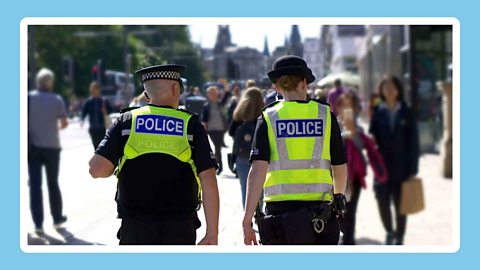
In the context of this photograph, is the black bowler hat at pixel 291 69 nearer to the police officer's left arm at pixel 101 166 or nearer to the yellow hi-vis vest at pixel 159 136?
the yellow hi-vis vest at pixel 159 136

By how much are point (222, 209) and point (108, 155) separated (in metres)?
1.31

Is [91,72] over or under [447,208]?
over

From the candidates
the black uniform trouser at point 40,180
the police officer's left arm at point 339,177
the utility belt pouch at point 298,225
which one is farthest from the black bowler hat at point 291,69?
the black uniform trouser at point 40,180

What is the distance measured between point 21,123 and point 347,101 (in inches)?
85.9

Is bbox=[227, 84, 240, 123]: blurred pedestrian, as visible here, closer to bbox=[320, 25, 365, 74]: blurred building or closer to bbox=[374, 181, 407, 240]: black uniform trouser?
bbox=[320, 25, 365, 74]: blurred building

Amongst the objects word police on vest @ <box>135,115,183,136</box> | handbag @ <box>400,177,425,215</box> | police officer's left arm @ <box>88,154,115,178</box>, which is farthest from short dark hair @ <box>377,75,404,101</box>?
police officer's left arm @ <box>88,154,115,178</box>

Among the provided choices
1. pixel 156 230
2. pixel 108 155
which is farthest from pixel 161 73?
pixel 156 230

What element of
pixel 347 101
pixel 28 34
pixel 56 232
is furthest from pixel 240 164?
pixel 28 34

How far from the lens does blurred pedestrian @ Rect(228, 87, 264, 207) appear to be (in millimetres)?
5570

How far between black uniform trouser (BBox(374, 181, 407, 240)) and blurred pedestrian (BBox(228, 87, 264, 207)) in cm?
93

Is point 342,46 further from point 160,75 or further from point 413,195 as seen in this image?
point 160,75

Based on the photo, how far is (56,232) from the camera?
5.45 meters

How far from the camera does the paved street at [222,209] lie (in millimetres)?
5238

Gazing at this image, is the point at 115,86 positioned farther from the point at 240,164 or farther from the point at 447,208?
the point at 447,208
